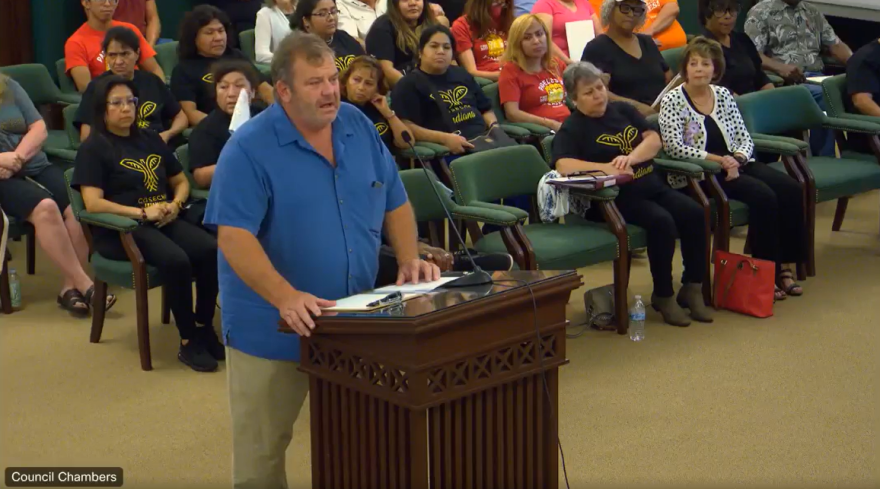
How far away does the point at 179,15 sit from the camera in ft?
26.1

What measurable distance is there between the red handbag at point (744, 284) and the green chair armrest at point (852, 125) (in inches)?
53.0

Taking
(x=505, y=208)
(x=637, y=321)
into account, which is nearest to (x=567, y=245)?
(x=505, y=208)

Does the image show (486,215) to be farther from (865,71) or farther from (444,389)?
(865,71)

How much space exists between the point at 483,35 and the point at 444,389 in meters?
4.71

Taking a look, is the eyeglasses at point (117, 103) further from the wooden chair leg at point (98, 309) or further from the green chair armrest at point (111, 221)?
the wooden chair leg at point (98, 309)

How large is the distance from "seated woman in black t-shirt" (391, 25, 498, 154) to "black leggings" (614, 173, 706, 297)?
99 cm

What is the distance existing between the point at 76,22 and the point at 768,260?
4379mm

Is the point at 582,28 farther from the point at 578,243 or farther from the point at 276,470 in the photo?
the point at 276,470

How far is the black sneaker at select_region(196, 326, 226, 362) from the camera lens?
501 cm

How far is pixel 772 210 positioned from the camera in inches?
231

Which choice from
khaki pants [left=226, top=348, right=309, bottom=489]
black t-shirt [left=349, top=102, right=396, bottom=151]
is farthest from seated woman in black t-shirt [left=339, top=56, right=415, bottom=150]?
khaki pants [left=226, top=348, right=309, bottom=489]

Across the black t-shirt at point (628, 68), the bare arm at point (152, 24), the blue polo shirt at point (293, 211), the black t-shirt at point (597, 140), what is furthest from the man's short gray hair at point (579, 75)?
the bare arm at point (152, 24)

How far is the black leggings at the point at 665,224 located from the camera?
5.43 metres
